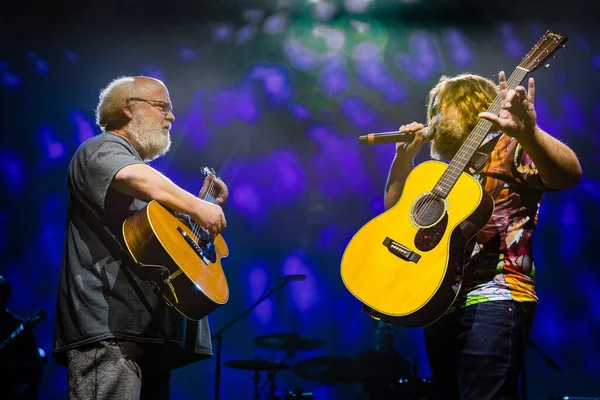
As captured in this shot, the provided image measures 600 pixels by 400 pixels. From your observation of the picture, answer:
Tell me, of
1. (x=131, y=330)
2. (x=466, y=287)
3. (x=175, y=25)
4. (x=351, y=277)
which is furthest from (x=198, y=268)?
(x=175, y=25)

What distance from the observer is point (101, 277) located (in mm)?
2434

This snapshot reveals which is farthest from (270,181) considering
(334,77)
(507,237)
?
(507,237)

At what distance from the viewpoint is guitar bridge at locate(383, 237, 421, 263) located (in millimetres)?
2195

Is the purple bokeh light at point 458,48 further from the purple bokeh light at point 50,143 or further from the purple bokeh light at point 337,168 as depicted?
the purple bokeh light at point 50,143

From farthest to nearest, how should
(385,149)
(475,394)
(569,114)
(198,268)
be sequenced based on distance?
1. (385,149)
2. (569,114)
3. (198,268)
4. (475,394)

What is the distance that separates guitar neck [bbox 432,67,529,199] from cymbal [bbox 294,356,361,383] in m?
3.75

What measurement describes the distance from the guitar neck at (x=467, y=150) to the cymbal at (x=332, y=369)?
148 inches

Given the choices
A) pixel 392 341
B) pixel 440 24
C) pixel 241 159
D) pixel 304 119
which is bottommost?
pixel 392 341

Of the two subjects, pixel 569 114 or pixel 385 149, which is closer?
pixel 569 114

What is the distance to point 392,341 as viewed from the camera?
237 inches

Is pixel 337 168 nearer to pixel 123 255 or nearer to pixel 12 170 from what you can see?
pixel 12 170

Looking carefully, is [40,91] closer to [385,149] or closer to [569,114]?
[385,149]

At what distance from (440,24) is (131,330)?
4.88 meters

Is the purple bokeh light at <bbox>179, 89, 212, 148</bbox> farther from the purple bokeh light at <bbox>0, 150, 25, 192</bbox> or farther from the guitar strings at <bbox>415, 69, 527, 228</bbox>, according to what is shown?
the guitar strings at <bbox>415, 69, 527, 228</bbox>
